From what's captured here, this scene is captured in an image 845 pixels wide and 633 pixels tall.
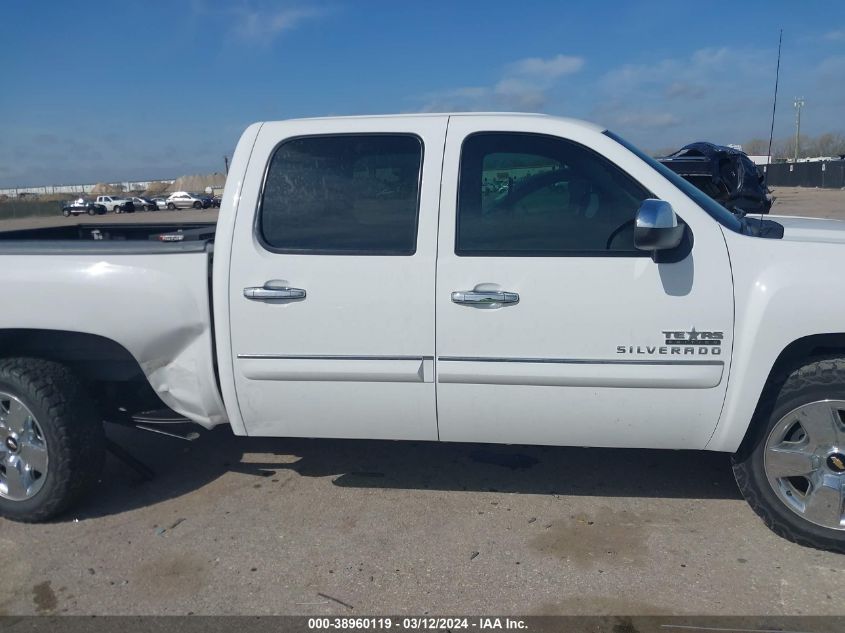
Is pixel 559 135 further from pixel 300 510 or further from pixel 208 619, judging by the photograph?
pixel 208 619

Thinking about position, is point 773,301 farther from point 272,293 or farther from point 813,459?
point 272,293

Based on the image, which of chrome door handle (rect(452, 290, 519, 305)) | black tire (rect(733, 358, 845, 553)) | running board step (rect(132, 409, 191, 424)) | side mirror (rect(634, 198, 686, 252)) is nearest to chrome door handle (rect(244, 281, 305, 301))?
chrome door handle (rect(452, 290, 519, 305))

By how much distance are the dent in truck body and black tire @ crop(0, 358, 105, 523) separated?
10.5 inches

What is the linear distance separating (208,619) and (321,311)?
4.55 feet

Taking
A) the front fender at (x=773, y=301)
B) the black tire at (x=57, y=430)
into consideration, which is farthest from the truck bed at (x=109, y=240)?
the front fender at (x=773, y=301)

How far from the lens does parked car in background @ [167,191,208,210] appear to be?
58844mm

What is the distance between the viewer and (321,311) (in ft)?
10.7

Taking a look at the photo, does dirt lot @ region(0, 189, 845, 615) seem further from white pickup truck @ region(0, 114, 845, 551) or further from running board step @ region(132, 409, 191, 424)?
running board step @ region(132, 409, 191, 424)

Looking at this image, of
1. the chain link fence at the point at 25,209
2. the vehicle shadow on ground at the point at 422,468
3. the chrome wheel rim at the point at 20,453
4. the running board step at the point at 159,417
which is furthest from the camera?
the chain link fence at the point at 25,209

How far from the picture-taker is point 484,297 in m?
3.15

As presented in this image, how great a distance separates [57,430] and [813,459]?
142 inches

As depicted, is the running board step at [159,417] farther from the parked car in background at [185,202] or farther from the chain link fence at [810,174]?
the parked car in background at [185,202]

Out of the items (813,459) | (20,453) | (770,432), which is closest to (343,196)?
(20,453)

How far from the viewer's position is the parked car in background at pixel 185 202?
193ft
